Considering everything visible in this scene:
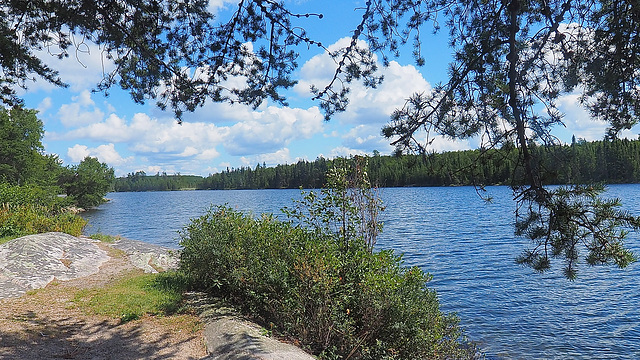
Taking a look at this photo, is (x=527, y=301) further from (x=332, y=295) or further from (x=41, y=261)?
(x=41, y=261)

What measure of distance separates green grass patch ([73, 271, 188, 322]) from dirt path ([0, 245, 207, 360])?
0.22 meters

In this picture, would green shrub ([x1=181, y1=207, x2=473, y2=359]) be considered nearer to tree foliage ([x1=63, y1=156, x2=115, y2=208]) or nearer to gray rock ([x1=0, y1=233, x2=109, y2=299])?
gray rock ([x1=0, y1=233, x2=109, y2=299])

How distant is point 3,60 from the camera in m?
4.57

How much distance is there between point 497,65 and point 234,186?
174 m

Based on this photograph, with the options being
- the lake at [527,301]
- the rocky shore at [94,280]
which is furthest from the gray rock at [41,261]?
the lake at [527,301]

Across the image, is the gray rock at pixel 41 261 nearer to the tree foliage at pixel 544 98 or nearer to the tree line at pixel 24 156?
the tree foliage at pixel 544 98

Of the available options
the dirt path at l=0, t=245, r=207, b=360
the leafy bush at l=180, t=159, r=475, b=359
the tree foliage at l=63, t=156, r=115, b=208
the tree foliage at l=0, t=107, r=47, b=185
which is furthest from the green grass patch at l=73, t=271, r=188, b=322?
the tree foliage at l=63, t=156, r=115, b=208

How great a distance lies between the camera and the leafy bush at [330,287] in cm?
599

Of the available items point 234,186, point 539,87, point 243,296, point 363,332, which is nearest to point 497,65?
point 539,87

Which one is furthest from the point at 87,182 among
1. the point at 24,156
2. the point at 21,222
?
the point at 21,222

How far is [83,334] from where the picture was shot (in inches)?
240

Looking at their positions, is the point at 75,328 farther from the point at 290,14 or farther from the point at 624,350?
the point at 624,350

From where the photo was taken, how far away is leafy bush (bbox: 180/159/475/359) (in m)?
5.99

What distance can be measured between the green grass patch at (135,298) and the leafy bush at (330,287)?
2.98 ft
